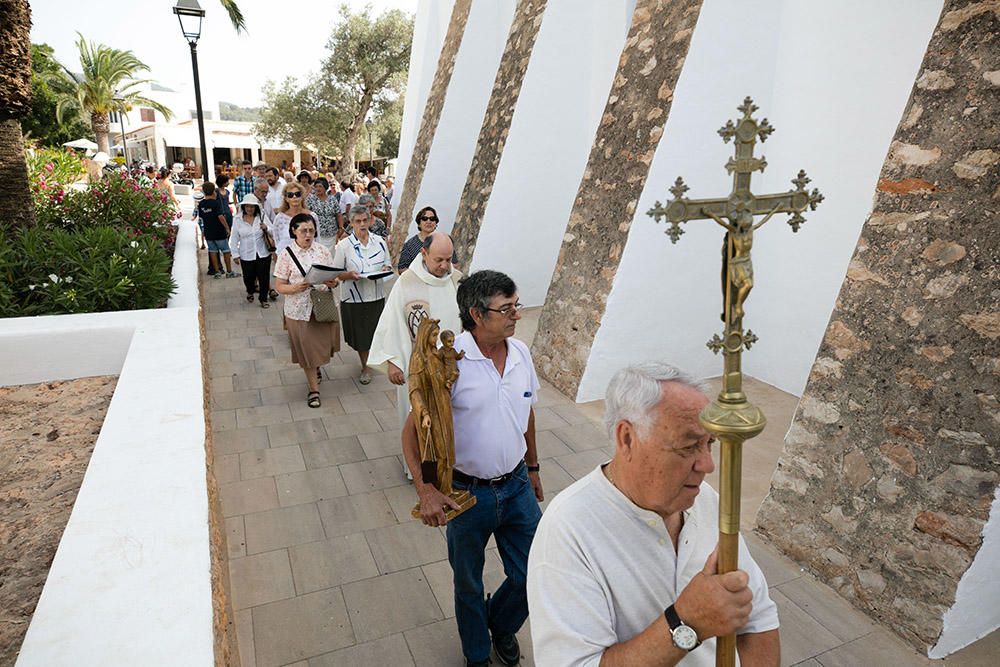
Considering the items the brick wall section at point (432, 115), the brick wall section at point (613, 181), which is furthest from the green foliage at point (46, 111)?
the brick wall section at point (613, 181)

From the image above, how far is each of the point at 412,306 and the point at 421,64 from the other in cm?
1253

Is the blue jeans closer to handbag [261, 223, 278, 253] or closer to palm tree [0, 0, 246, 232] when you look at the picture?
palm tree [0, 0, 246, 232]

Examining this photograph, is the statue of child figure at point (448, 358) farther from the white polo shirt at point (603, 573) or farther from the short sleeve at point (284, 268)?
the short sleeve at point (284, 268)

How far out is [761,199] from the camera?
1.24 meters

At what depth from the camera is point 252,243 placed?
9117 millimetres

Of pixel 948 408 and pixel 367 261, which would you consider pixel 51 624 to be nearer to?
pixel 948 408

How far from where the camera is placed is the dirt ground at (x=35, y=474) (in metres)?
2.62

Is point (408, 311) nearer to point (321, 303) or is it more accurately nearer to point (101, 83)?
point (321, 303)

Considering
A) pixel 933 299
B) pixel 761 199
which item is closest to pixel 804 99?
pixel 933 299

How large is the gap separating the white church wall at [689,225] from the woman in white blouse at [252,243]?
5.62m

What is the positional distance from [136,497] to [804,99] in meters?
5.94

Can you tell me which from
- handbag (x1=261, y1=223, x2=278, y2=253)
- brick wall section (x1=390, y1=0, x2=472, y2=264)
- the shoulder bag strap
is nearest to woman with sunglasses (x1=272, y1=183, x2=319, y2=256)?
handbag (x1=261, y1=223, x2=278, y2=253)

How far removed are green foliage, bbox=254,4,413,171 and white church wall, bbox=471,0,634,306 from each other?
16502mm

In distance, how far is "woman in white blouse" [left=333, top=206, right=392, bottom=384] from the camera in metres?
5.82
